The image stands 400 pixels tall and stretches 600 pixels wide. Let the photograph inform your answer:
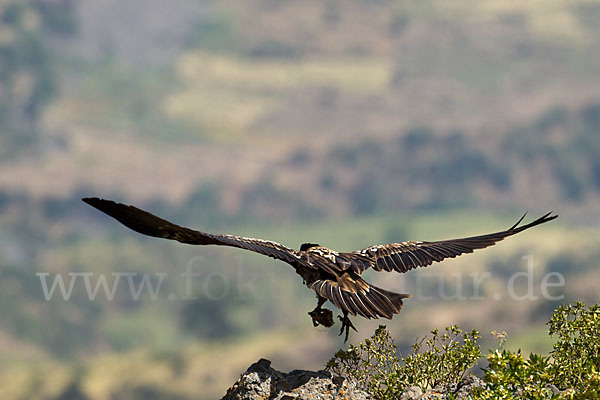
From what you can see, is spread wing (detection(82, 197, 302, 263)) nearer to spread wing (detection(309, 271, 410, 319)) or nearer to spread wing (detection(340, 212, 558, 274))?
spread wing (detection(309, 271, 410, 319))

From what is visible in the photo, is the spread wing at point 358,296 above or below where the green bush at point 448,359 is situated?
above

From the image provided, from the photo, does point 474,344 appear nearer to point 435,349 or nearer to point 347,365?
point 435,349

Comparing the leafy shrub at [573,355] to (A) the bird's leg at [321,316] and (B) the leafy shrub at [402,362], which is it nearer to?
(B) the leafy shrub at [402,362]

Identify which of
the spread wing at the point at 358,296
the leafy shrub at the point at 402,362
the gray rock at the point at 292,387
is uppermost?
the spread wing at the point at 358,296

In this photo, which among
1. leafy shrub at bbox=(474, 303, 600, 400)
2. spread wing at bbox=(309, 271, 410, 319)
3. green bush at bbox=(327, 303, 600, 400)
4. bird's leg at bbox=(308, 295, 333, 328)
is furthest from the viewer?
bird's leg at bbox=(308, 295, 333, 328)

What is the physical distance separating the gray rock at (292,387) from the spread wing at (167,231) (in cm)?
213

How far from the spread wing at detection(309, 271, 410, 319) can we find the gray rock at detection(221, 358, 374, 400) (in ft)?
4.33

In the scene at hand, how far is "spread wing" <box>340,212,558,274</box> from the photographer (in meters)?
18.4

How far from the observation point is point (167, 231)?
1602cm

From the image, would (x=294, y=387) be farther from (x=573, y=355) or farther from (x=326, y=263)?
(x=573, y=355)

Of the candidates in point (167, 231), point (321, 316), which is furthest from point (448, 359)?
point (167, 231)

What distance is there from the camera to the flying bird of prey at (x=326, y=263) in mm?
15445

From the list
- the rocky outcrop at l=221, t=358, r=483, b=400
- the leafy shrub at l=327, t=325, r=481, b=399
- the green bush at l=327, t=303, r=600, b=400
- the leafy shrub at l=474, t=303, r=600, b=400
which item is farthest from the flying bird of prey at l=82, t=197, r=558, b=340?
the leafy shrub at l=474, t=303, r=600, b=400

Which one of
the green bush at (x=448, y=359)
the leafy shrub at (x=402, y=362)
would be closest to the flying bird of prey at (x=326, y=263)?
the leafy shrub at (x=402, y=362)
